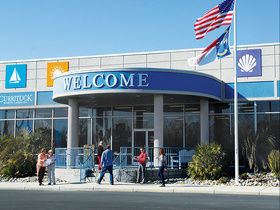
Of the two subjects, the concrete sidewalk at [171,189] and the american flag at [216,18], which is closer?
the concrete sidewalk at [171,189]

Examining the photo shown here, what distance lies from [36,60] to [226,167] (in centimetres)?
1726

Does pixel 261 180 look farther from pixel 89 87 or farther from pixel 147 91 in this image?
pixel 89 87

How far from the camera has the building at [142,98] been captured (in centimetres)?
2236

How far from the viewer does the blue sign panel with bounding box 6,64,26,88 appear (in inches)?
1241

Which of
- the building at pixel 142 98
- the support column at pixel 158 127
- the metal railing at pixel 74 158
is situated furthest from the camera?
the building at pixel 142 98

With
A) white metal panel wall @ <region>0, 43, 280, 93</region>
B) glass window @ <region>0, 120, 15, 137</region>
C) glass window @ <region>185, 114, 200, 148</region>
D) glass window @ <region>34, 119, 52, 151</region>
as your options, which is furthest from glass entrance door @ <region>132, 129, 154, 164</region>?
glass window @ <region>0, 120, 15, 137</region>

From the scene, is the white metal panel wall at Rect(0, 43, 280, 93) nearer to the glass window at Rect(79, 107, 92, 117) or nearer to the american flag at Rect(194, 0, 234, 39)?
the glass window at Rect(79, 107, 92, 117)

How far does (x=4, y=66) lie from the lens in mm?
32250

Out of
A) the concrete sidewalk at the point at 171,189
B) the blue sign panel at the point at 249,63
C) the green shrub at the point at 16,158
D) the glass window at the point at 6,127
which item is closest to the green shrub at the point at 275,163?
the concrete sidewalk at the point at 171,189

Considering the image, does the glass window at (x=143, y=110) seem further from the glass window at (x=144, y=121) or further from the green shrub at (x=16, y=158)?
the green shrub at (x=16, y=158)

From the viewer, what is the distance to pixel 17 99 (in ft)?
104

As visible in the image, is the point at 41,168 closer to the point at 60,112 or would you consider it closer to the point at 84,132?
the point at 84,132

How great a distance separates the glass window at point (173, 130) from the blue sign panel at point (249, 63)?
4961 millimetres

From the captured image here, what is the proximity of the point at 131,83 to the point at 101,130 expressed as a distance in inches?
323
